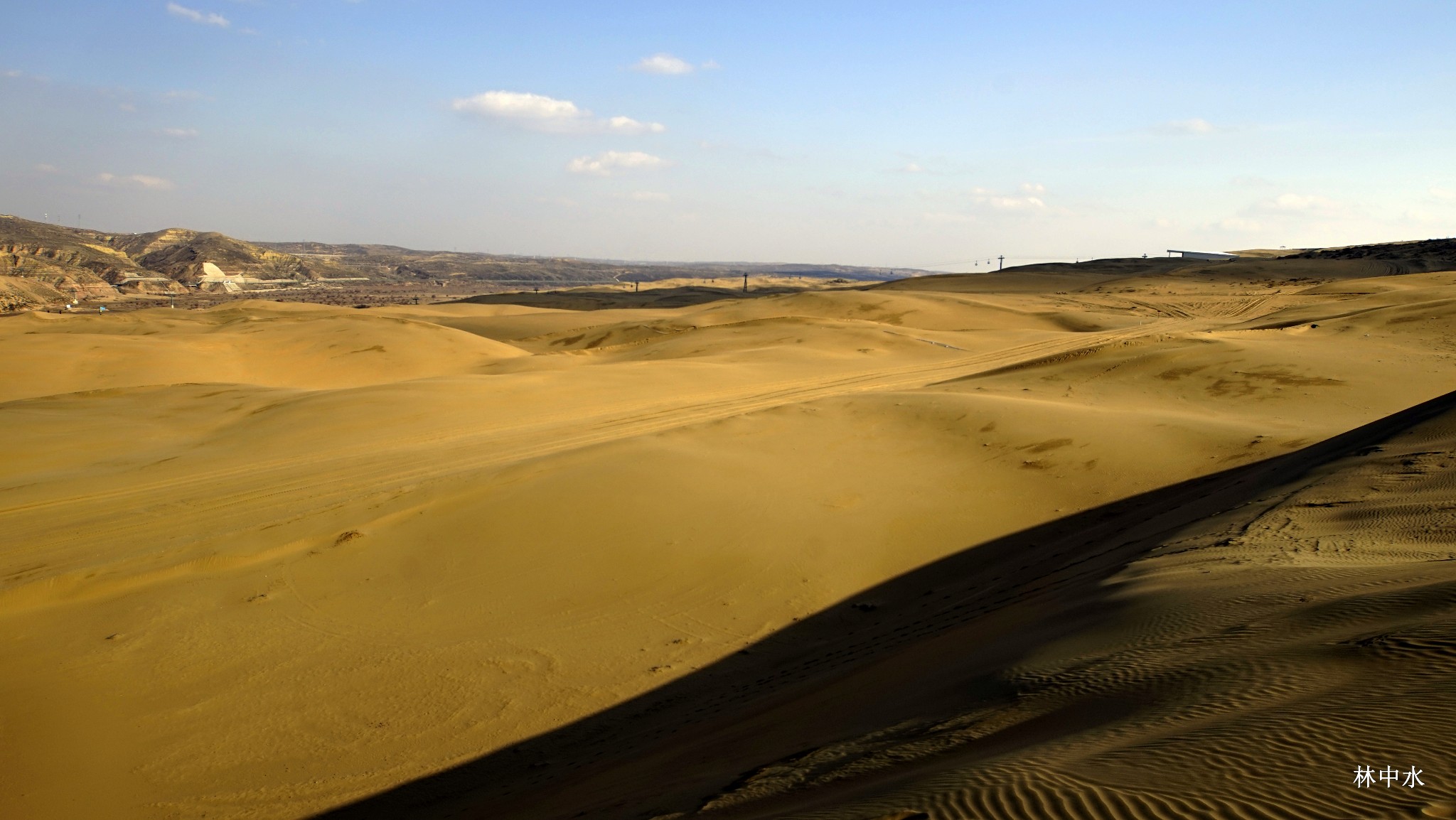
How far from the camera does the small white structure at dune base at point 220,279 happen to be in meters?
81.9

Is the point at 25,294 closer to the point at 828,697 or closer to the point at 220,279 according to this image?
the point at 220,279

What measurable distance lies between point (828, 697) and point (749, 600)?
97.7 inches

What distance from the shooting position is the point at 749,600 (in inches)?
300

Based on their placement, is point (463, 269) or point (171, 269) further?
point (463, 269)

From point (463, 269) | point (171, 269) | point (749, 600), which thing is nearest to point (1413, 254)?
point (749, 600)

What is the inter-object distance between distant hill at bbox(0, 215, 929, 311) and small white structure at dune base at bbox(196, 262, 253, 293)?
12 centimetres

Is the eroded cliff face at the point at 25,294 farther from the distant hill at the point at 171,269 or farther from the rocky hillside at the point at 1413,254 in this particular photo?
the rocky hillside at the point at 1413,254

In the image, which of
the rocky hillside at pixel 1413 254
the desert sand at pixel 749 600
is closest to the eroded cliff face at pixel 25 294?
the desert sand at pixel 749 600

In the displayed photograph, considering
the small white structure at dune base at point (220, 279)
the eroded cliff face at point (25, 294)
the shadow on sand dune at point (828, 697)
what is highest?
the small white structure at dune base at point (220, 279)

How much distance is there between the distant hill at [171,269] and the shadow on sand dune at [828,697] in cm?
6032

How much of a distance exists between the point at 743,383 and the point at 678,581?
35.3 ft

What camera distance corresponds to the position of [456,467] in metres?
11.0

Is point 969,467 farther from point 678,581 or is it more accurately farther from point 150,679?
point 150,679

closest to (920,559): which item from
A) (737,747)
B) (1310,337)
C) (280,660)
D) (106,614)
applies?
(737,747)
